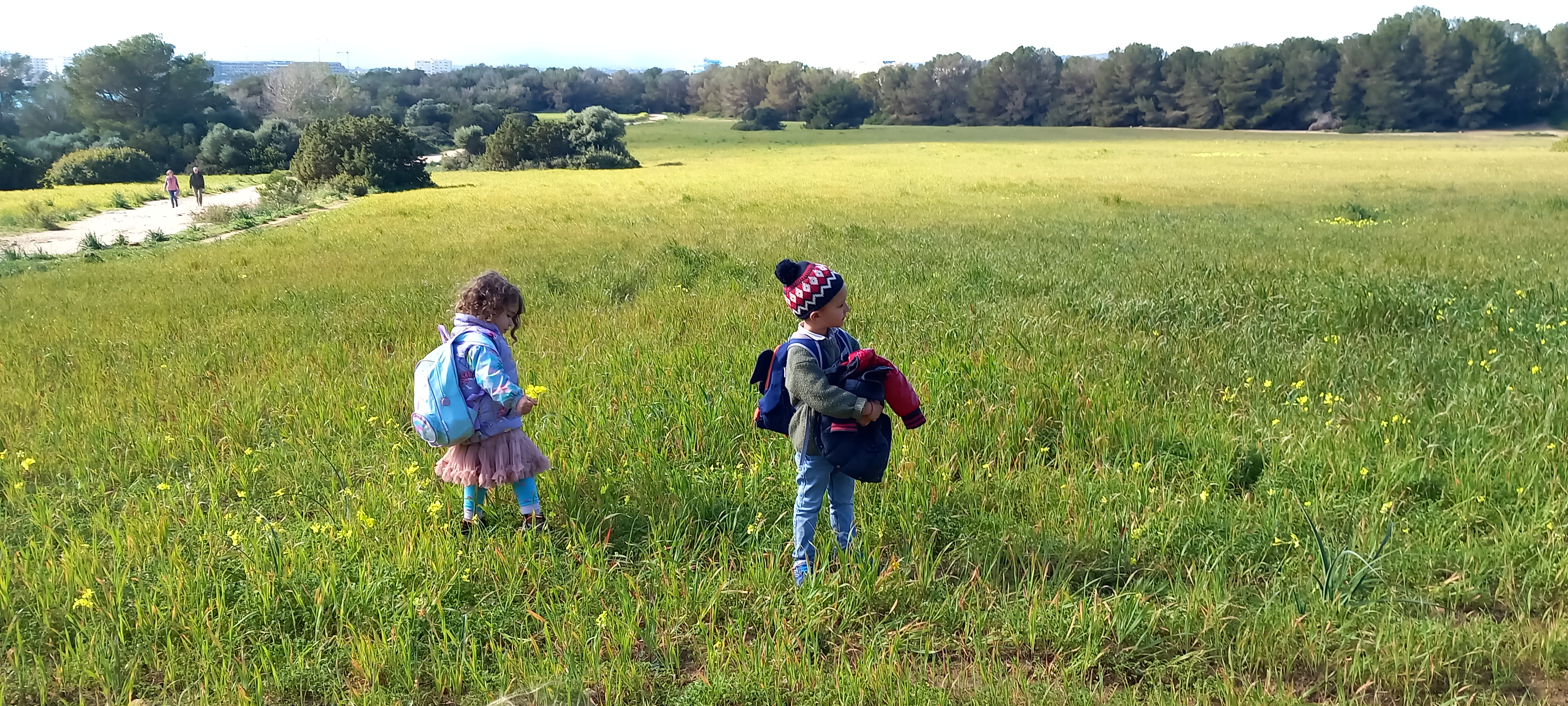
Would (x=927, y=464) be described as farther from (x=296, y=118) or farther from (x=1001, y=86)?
(x=1001, y=86)

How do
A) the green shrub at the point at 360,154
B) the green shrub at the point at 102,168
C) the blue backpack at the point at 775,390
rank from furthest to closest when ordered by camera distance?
1. the green shrub at the point at 102,168
2. the green shrub at the point at 360,154
3. the blue backpack at the point at 775,390

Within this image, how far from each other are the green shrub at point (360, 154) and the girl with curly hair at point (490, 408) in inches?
1328

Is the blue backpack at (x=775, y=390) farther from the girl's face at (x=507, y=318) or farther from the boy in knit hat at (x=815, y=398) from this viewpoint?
the girl's face at (x=507, y=318)

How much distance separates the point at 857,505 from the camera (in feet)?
13.5

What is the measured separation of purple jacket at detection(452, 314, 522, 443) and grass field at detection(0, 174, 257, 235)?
2459 cm

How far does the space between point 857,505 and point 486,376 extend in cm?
173

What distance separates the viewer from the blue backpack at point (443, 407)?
3.64m

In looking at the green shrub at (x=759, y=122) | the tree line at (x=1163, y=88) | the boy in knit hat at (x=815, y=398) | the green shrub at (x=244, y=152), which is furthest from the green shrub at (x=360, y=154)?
the green shrub at (x=759, y=122)

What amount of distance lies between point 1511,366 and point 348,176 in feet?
119

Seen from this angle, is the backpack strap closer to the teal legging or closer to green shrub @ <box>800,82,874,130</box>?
the teal legging

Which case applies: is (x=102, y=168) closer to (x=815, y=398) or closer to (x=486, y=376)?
(x=486, y=376)

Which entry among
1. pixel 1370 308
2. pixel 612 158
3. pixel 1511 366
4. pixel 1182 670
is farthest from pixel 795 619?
pixel 612 158

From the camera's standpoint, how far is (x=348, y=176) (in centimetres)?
3425

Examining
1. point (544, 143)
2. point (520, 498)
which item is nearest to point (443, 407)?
point (520, 498)
